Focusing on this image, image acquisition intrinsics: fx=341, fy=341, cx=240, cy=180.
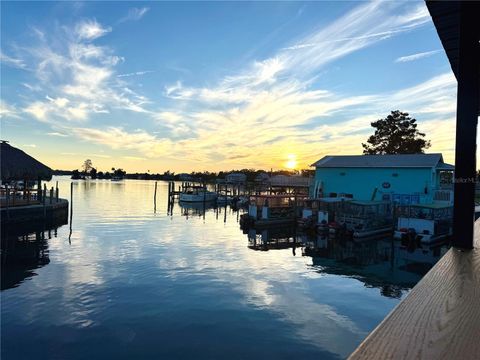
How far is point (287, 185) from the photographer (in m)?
58.5

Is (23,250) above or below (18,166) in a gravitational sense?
below

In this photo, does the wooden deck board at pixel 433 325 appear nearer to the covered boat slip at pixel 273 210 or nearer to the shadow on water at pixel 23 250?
the shadow on water at pixel 23 250

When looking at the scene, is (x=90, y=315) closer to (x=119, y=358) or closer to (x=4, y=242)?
(x=119, y=358)

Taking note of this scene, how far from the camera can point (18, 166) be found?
3041cm

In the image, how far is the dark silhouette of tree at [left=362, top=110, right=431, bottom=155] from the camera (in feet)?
167

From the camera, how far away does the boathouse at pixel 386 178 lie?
108ft

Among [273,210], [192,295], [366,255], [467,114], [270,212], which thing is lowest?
[366,255]

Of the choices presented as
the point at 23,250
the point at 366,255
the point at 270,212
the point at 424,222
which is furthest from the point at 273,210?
the point at 23,250

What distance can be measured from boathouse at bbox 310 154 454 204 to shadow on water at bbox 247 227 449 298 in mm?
7840

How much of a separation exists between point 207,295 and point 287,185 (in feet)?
151

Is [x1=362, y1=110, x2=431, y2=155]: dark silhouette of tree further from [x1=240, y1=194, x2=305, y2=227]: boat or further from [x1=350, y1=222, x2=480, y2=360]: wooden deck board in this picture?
[x1=350, y1=222, x2=480, y2=360]: wooden deck board

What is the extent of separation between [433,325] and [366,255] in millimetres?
22307

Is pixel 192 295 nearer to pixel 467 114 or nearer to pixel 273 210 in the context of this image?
pixel 467 114

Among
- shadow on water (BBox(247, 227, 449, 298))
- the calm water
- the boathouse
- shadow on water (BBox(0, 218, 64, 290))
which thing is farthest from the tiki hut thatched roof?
the boathouse
